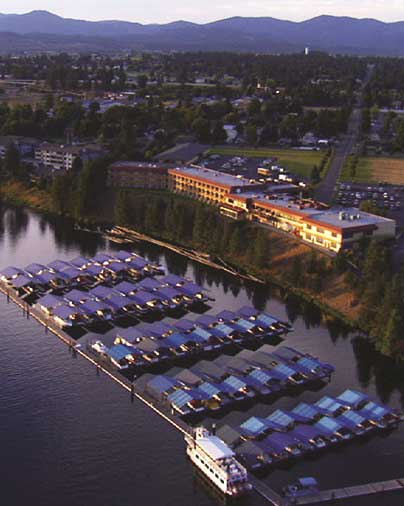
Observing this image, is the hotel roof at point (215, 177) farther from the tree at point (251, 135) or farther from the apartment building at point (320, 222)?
the tree at point (251, 135)

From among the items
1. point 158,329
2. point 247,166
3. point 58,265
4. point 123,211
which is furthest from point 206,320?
point 247,166

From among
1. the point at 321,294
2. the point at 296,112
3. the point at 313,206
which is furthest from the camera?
the point at 296,112

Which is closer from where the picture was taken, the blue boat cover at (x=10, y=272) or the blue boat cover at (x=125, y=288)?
the blue boat cover at (x=125, y=288)

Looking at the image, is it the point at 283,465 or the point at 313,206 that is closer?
the point at 283,465

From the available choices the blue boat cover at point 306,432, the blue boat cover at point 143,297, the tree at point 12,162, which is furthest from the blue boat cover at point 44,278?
the tree at point 12,162

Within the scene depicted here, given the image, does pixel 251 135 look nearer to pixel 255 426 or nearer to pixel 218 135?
pixel 218 135

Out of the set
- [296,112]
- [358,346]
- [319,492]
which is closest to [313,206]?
[358,346]

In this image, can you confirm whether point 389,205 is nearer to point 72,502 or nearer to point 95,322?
point 95,322
